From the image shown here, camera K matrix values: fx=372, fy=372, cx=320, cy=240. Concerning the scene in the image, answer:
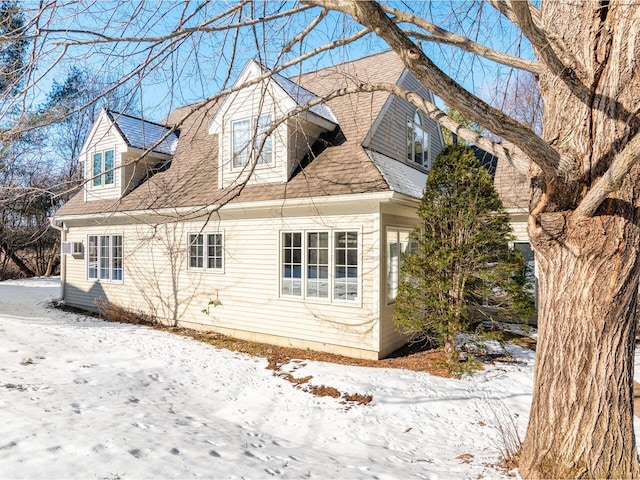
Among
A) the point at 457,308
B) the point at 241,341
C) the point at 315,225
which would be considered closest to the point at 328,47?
the point at 315,225

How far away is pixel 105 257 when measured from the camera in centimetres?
1155

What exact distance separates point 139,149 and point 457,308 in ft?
32.4

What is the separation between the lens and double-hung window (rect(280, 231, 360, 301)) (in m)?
7.42

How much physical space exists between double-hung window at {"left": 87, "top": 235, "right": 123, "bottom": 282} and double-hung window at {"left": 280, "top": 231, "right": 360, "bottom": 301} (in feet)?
19.5

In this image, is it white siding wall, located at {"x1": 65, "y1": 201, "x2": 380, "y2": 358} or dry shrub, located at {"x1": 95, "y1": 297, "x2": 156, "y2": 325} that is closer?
white siding wall, located at {"x1": 65, "y1": 201, "x2": 380, "y2": 358}

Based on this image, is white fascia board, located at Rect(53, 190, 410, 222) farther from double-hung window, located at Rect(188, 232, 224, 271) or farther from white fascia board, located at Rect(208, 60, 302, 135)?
white fascia board, located at Rect(208, 60, 302, 135)

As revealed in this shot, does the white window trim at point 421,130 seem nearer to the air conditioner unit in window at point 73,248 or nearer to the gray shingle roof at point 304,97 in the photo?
the gray shingle roof at point 304,97

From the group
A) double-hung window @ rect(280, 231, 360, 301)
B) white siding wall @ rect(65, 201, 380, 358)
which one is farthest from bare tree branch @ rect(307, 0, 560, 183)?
double-hung window @ rect(280, 231, 360, 301)

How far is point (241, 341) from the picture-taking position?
8.56 meters

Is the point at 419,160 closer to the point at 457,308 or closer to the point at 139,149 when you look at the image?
the point at 457,308

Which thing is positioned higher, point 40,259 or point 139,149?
point 139,149

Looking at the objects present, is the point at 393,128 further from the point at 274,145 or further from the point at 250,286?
the point at 250,286

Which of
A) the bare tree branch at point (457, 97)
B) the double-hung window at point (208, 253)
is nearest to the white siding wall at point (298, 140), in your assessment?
the double-hung window at point (208, 253)

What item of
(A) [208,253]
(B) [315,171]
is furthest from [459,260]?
(A) [208,253]
